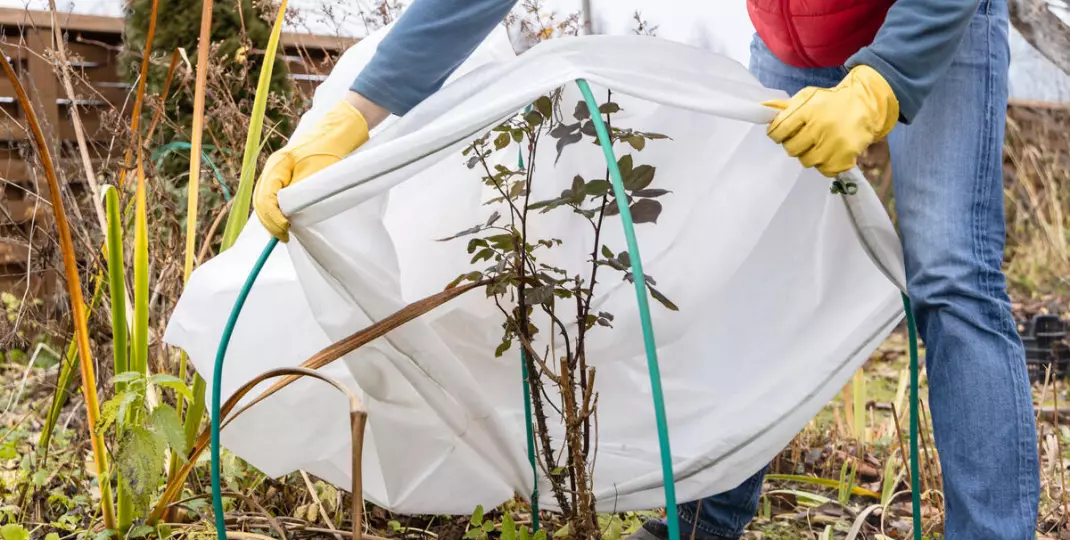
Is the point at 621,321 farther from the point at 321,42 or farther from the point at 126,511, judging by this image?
the point at 321,42

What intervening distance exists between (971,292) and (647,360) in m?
0.42

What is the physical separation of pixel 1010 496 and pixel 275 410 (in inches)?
39.8

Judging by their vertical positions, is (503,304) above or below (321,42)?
below

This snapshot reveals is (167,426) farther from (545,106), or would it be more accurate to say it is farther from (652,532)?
(652,532)

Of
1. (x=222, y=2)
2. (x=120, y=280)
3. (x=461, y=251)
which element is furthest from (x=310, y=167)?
(x=222, y=2)

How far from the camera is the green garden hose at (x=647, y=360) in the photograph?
0.84m

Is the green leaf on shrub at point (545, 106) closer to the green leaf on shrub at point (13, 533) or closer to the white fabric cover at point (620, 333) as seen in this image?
the white fabric cover at point (620, 333)

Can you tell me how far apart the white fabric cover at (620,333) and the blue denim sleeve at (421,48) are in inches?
5.6

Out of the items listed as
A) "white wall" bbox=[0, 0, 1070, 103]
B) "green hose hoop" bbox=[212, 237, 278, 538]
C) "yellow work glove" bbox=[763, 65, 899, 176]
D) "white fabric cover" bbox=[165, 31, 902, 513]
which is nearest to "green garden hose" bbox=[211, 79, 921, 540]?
"green hose hoop" bbox=[212, 237, 278, 538]

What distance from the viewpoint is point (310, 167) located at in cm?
114

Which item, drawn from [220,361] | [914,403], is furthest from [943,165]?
[220,361]

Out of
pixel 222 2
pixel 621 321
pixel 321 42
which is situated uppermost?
pixel 222 2

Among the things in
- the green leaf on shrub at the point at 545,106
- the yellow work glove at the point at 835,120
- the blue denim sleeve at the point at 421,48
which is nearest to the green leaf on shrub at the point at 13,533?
the blue denim sleeve at the point at 421,48

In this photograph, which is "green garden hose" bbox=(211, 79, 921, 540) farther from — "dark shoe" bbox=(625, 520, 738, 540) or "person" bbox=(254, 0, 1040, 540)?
"dark shoe" bbox=(625, 520, 738, 540)
